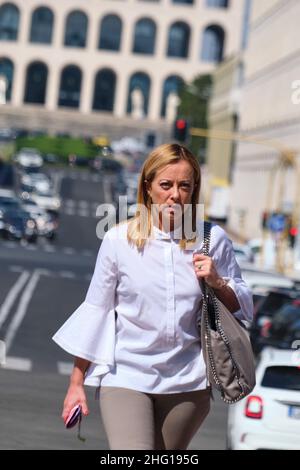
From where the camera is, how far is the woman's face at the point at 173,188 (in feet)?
16.5

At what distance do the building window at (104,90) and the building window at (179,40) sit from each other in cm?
578

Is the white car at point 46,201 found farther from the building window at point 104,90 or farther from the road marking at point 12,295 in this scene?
the building window at point 104,90

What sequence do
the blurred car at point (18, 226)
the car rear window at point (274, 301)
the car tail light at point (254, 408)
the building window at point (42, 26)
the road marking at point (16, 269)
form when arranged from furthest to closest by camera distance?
the building window at point (42, 26)
the blurred car at point (18, 226)
the road marking at point (16, 269)
the car rear window at point (274, 301)
the car tail light at point (254, 408)

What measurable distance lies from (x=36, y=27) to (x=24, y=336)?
126m

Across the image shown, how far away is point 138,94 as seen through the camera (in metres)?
149

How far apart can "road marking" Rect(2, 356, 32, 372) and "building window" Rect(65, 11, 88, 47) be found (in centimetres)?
12827

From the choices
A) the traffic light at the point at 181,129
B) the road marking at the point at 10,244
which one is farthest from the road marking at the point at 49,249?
the traffic light at the point at 181,129

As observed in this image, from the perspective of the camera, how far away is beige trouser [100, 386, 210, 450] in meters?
4.84

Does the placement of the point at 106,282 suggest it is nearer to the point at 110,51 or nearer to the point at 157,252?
the point at 157,252

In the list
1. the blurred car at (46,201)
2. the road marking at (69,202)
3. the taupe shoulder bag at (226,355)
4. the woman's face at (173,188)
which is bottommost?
the road marking at (69,202)

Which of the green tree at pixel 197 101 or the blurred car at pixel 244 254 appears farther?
the green tree at pixel 197 101

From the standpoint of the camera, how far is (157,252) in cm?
511

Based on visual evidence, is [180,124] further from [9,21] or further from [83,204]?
[9,21]

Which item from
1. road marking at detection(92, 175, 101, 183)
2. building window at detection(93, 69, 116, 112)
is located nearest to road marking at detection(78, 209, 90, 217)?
road marking at detection(92, 175, 101, 183)
